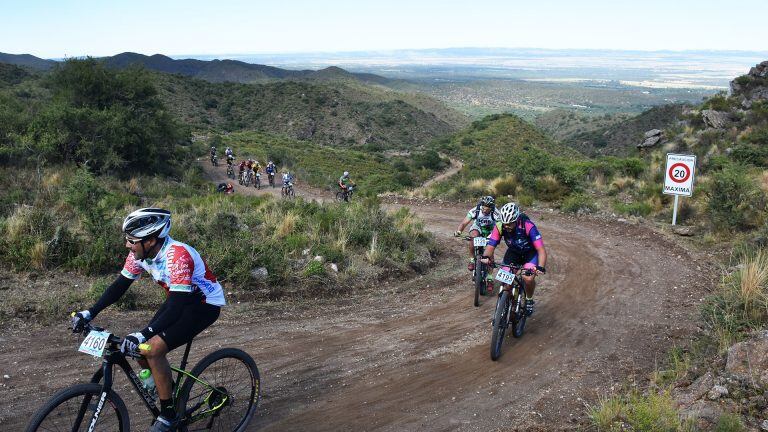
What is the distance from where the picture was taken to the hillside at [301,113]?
80.5 meters

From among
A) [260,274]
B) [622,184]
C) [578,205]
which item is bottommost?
[578,205]

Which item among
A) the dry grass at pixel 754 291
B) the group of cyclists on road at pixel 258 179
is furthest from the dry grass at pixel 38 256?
the group of cyclists on road at pixel 258 179

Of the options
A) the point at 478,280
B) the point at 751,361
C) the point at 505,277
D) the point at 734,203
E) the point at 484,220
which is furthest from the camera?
the point at 734,203

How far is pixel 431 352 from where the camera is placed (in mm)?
7859

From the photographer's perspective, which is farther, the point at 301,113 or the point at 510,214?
the point at 301,113

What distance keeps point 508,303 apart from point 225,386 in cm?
410

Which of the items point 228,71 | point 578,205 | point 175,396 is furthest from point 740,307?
point 228,71

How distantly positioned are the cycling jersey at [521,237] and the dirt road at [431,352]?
1.43 metres

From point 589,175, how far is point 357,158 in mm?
32869

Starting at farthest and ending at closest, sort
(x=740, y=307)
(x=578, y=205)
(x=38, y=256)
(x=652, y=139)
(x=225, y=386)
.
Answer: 1. (x=652, y=139)
2. (x=578, y=205)
3. (x=38, y=256)
4. (x=740, y=307)
5. (x=225, y=386)

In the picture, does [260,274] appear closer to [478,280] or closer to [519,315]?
[478,280]

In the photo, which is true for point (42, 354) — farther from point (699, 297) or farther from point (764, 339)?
point (699, 297)

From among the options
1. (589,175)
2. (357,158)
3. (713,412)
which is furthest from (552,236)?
(357,158)

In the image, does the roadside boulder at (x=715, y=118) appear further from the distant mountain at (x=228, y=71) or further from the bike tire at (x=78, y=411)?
the distant mountain at (x=228, y=71)
